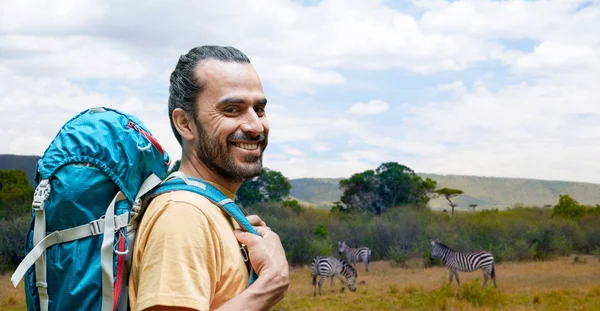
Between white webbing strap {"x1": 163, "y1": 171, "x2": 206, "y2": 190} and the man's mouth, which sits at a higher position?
the man's mouth

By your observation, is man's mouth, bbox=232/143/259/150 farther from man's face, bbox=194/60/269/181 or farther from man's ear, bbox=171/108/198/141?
man's ear, bbox=171/108/198/141

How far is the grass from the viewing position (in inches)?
499

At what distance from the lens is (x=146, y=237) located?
5.32ft

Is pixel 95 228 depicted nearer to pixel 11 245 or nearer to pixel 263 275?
pixel 263 275

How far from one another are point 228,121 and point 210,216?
309 millimetres

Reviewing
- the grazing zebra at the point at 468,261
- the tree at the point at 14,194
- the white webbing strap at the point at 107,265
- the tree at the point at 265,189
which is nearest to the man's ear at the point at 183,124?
the white webbing strap at the point at 107,265

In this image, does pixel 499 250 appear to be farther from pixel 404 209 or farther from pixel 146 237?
pixel 146 237

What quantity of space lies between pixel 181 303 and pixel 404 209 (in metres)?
31.4

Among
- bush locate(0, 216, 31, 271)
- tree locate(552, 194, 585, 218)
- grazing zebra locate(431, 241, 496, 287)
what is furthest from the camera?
tree locate(552, 194, 585, 218)

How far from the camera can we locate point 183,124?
1888 millimetres

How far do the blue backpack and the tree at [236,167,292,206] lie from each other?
35337 millimetres

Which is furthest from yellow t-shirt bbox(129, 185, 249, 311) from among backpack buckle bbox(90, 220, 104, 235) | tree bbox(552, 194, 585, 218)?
tree bbox(552, 194, 585, 218)

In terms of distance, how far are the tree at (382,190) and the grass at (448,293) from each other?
18585 millimetres

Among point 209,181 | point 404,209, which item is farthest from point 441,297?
point 404,209
